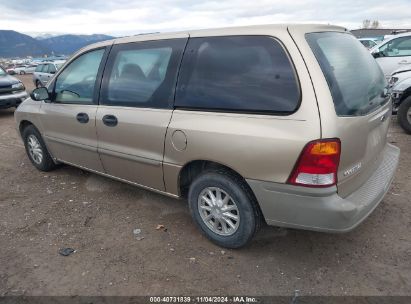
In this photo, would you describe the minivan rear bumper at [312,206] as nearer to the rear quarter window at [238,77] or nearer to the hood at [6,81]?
the rear quarter window at [238,77]

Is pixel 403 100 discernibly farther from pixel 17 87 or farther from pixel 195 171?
pixel 17 87

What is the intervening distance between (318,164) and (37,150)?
13.5 ft

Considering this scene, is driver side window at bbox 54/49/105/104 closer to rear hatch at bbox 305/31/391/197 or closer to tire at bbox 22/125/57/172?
tire at bbox 22/125/57/172

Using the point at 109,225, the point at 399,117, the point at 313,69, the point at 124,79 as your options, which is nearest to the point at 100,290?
the point at 109,225

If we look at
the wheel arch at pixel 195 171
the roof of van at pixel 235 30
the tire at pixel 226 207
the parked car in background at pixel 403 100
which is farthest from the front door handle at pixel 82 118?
the parked car in background at pixel 403 100

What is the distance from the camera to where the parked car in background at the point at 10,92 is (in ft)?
32.1

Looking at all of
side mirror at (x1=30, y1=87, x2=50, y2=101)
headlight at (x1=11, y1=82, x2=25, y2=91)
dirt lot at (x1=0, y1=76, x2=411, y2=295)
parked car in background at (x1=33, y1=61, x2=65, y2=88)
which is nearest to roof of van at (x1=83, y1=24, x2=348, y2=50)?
side mirror at (x1=30, y1=87, x2=50, y2=101)

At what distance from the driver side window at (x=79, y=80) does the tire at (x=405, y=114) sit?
5187mm

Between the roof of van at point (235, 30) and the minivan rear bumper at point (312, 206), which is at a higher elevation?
the roof of van at point (235, 30)

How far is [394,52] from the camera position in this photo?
364 inches

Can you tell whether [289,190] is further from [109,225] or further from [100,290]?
[109,225]

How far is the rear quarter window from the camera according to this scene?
2594 mm

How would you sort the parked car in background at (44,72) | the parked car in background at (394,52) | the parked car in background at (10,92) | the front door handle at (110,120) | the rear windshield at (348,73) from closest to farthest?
the rear windshield at (348,73) < the front door handle at (110,120) < the parked car in background at (394,52) < the parked car in background at (10,92) < the parked car in background at (44,72)

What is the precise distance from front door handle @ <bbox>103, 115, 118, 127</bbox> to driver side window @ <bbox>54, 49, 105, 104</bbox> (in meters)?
0.37
